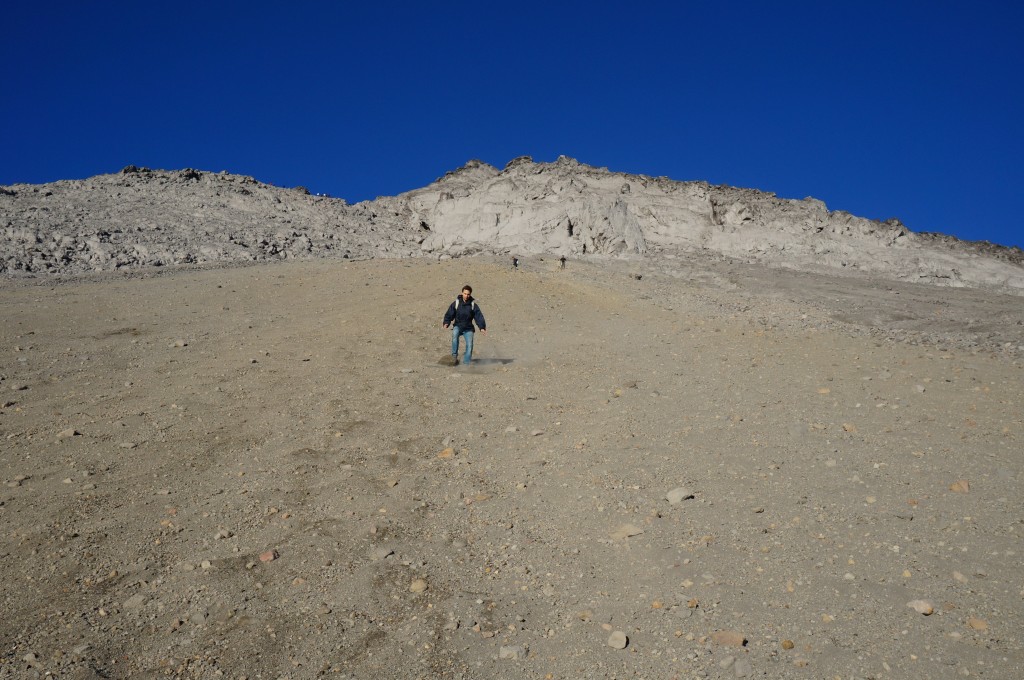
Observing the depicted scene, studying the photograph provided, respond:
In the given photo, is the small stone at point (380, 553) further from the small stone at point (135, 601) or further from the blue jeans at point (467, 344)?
the blue jeans at point (467, 344)

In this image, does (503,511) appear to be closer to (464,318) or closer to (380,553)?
(380,553)

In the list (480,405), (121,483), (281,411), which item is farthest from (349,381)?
(121,483)

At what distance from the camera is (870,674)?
462 cm

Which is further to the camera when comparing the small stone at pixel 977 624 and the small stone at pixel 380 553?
the small stone at pixel 380 553

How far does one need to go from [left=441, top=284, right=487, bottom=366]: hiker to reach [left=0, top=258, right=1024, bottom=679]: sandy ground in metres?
0.68

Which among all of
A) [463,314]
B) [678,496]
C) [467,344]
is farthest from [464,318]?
[678,496]

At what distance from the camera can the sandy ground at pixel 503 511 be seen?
4.98 metres

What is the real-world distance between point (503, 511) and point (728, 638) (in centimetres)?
275

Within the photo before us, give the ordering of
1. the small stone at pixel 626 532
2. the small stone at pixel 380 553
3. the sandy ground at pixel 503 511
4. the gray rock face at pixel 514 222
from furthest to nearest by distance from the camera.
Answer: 1. the gray rock face at pixel 514 222
2. the small stone at pixel 626 532
3. the small stone at pixel 380 553
4. the sandy ground at pixel 503 511

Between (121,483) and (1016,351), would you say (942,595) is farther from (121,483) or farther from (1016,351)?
(1016,351)

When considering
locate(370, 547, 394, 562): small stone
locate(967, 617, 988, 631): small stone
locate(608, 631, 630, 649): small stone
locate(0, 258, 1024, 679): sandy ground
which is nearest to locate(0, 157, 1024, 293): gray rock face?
locate(0, 258, 1024, 679): sandy ground

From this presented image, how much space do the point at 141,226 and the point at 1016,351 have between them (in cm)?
3244

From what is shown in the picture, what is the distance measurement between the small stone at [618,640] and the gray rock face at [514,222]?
27324 mm

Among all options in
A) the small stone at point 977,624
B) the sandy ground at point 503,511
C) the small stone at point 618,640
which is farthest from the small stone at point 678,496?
the small stone at point 977,624
